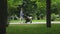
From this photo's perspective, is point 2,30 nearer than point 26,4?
Yes

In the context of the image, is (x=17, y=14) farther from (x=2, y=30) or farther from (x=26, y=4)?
(x=2, y=30)

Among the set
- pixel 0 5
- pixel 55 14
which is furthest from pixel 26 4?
pixel 0 5

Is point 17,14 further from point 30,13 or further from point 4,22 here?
point 4,22

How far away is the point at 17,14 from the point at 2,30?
33643 millimetres

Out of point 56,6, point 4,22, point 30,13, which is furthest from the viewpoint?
point 30,13

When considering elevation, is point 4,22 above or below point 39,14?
above

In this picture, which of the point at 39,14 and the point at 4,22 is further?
the point at 39,14

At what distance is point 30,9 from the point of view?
36.8m

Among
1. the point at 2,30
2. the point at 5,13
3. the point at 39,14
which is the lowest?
the point at 39,14

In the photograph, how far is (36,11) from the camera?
36500 mm

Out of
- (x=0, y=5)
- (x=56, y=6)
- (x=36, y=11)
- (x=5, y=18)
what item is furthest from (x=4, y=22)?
(x=36, y=11)

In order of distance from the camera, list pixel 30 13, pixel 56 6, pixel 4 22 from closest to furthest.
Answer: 1. pixel 4 22
2. pixel 56 6
3. pixel 30 13

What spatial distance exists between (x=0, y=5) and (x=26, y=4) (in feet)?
109

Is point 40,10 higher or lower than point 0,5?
lower
